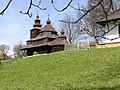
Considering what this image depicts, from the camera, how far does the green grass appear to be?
50.9ft

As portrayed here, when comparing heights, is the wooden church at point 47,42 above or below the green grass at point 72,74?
above

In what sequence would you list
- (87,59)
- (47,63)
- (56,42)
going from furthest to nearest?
(56,42), (47,63), (87,59)

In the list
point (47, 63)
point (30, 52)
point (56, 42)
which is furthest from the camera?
point (30, 52)

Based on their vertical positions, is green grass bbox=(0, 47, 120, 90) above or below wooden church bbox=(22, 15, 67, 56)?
below

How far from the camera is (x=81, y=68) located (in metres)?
20.1

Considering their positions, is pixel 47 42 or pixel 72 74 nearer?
pixel 72 74

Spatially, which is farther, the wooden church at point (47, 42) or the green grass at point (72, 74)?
the wooden church at point (47, 42)

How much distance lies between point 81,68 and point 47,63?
4522 mm

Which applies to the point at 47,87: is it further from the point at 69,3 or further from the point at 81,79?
the point at 69,3

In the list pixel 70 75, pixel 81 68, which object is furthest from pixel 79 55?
pixel 70 75

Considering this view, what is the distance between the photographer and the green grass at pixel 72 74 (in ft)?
50.9

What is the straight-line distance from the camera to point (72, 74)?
18844mm

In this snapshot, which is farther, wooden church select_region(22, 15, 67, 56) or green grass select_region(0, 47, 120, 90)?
wooden church select_region(22, 15, 67, 56)

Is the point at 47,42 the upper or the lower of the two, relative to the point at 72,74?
upper
